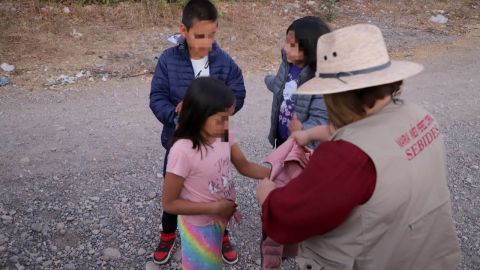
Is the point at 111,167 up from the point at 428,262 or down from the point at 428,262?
down

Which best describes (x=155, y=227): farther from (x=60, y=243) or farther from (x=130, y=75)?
(x=130, y=75)

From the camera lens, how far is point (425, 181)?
1541 mm

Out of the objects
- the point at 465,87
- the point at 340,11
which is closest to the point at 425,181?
the point at 465,87

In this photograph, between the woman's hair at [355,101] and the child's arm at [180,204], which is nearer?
the woman's hair at [355,101]

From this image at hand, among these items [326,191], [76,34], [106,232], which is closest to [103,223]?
[106,232]

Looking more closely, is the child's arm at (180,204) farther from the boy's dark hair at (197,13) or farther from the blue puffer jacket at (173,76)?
the boy's dark hair at (197,13)

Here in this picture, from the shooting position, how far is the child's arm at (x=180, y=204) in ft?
6.84

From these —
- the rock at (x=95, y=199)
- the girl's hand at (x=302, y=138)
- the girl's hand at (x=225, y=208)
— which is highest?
the girl's hand at (x=302, y=138)

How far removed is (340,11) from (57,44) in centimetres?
530

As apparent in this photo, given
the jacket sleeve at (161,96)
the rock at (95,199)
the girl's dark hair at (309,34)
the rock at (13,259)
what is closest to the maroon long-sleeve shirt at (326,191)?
the girl's dark hair at (309,34)

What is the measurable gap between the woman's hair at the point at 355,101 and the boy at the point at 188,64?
1.16 metres

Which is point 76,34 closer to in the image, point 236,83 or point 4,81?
point 4,81

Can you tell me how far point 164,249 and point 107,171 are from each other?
1.31m

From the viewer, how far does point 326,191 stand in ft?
4.73
